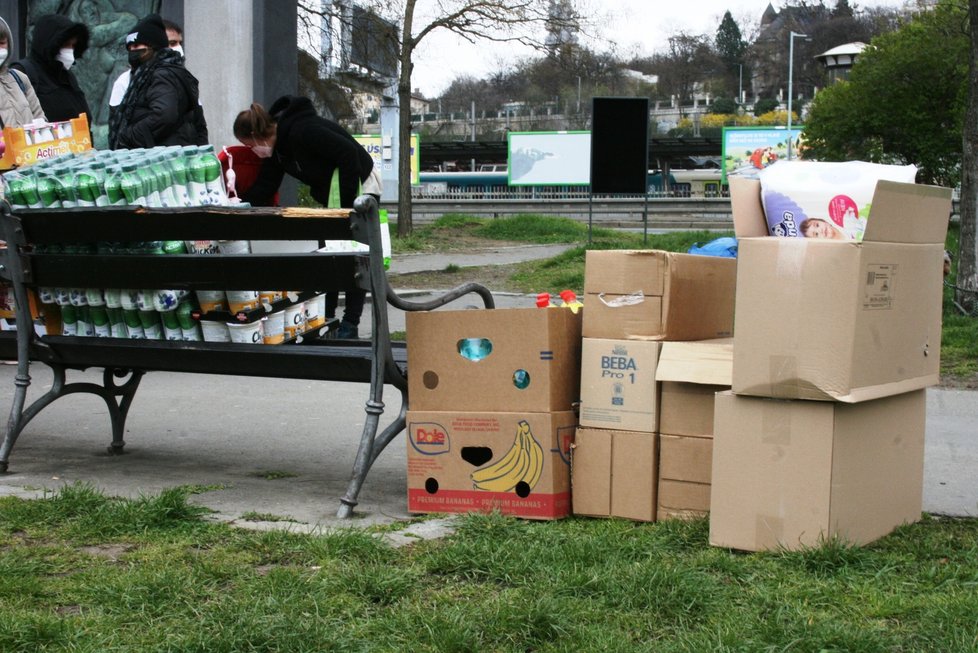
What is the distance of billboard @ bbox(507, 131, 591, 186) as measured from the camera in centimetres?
4284

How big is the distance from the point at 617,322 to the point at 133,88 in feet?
14.0

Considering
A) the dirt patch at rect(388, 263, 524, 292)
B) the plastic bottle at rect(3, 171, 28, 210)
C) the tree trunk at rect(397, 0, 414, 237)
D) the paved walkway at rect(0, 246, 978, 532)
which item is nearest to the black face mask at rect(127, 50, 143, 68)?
the paved walkway at rect(0, 246, 978, 532)

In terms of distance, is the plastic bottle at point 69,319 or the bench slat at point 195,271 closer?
the bench slat at point 195,271

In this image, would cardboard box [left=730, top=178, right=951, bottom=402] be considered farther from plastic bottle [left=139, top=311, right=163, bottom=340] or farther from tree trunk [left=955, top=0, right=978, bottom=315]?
tree trunk [left=955, top=0, right=978, bottom=315]

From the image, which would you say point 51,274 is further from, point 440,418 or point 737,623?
point 737,623

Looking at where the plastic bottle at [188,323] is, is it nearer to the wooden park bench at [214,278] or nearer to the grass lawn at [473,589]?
the wooden park bench at [214,278]

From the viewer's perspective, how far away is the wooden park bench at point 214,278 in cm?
Answer: 421

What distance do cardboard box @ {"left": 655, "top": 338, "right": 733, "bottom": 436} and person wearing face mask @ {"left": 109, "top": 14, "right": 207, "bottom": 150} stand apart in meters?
4.13

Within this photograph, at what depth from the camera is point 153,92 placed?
6.98 meters

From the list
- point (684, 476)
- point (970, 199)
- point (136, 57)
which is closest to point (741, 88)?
point (970, 199)

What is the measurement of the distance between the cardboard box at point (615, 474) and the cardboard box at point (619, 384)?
0.05m

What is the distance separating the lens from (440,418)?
4215 mm

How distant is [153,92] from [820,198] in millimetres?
4681

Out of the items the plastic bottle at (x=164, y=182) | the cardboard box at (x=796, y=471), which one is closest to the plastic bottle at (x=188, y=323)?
the plastic bottle at (x=164, y=182)
